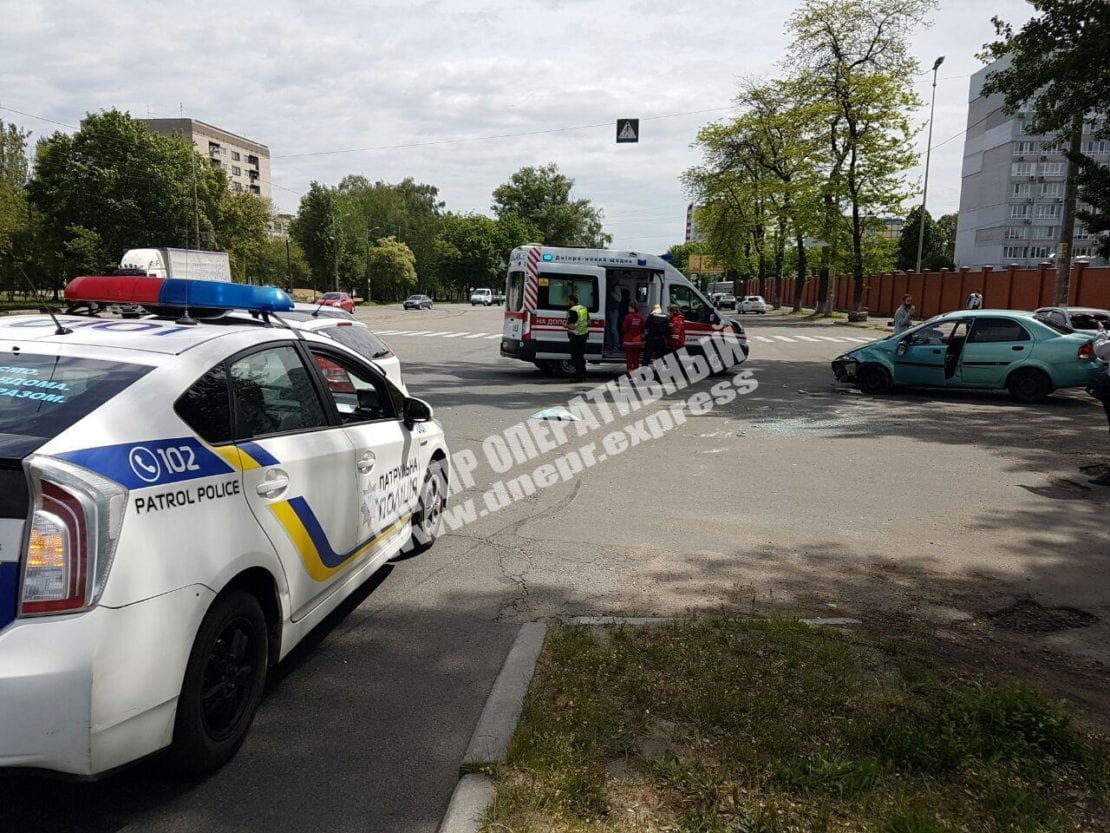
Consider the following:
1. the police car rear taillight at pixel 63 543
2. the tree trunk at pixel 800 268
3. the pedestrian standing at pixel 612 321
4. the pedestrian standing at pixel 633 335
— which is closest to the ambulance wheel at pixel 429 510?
the police car rear taillight at pixel 63 543

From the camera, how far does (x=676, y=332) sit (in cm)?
1705

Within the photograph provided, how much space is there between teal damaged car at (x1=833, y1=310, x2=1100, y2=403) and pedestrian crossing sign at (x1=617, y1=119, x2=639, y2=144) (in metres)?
9.57

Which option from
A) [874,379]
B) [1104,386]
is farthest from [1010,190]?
[1104,386]

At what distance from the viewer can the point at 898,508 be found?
7074mm

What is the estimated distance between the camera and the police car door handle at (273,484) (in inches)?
126

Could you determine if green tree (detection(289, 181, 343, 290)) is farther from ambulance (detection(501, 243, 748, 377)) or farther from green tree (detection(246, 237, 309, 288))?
ambulance (detection(501, 243, 748, 377))

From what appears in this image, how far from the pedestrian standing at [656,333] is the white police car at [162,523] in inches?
493

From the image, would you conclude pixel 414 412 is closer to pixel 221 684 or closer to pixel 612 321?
pixel 221 684

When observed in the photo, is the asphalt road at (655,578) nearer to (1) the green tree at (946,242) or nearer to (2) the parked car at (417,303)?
(2) the parked car at (417,303)

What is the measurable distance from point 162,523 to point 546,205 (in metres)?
114

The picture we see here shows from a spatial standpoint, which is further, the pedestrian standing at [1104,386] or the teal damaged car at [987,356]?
the teal damaged car at [987,356]

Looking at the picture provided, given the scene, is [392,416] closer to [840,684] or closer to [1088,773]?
[840,684]

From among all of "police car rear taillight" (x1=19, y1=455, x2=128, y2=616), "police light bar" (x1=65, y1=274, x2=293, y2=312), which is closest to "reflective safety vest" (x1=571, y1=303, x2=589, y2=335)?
"police light bar" (x1=65, y1=274, x2=293, y2=312)

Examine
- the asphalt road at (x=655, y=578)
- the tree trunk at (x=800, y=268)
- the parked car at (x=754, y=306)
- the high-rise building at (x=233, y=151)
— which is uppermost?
the high-rise building at (x=233, y=151)
